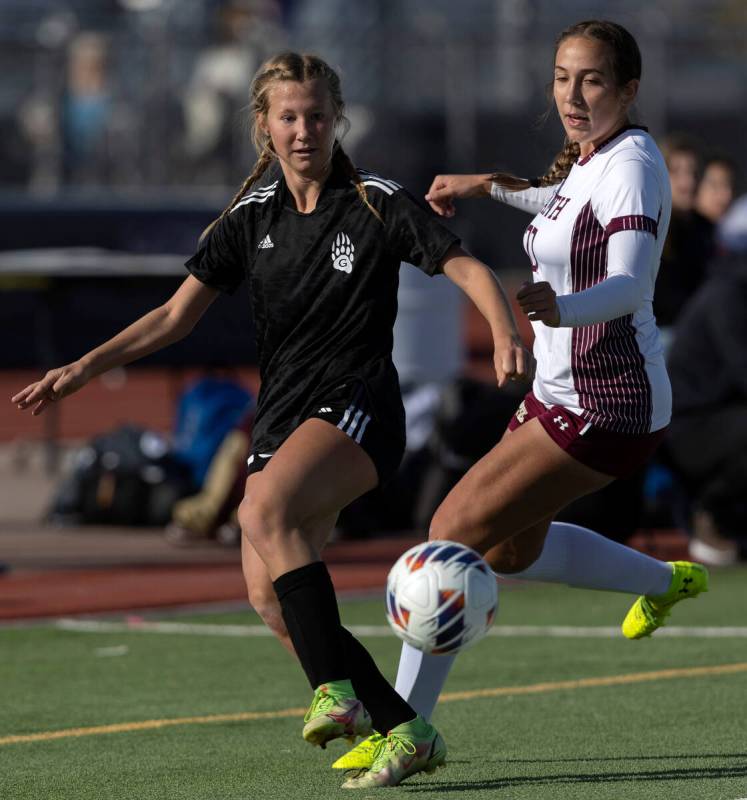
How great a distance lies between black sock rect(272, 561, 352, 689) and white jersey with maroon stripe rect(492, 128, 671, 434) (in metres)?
0.96

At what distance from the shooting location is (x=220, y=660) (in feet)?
28.4

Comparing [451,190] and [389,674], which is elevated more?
[451,190]

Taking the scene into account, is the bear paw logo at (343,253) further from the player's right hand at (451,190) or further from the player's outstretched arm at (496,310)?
the player's right hand at (451,190)

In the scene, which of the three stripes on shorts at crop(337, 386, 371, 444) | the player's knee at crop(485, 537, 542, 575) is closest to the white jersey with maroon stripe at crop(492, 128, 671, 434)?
the player's knee at crop(485, 537, 542, 575)

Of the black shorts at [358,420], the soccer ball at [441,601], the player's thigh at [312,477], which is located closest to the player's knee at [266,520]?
the player's thigh at [312,477]

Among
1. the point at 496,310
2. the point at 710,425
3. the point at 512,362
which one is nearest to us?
the point at 512,362

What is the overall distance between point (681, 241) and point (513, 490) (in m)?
6.89

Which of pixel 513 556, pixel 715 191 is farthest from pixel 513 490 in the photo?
pixel 715 191

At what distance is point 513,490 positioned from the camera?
5.77 m

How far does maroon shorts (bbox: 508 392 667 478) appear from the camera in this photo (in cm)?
575

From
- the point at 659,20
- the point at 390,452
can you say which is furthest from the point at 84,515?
the point at 659,20

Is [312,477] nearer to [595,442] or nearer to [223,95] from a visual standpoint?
[595,442]

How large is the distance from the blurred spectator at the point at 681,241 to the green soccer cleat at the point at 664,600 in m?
5.65

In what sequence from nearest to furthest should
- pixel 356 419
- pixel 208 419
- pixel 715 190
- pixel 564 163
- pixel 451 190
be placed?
pixel 356 419
pixel 564 163
pixel 451 190
pixel 715 190
pixel 208 419
